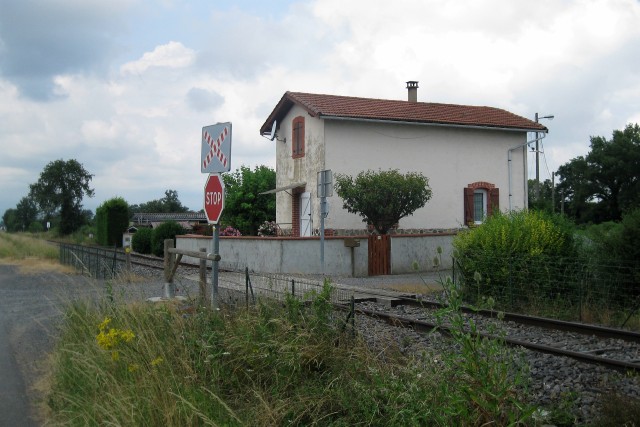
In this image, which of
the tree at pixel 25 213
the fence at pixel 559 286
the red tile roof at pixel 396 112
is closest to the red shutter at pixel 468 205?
the red tile roof at pixel 396 112

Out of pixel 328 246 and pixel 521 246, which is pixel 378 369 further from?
pixel 328 246

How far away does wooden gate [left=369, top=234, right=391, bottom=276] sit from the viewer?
837 inches

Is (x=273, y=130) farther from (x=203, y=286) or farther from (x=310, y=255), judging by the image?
(x=203, y=286)

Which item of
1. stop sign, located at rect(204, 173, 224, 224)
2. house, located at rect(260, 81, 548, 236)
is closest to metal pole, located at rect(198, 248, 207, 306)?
stop sign, located at rect(204, 173, 224, 224)

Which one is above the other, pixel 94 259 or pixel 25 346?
pixel 94 259

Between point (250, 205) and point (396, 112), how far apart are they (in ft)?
32.6

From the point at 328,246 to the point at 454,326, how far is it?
1668 centimetres

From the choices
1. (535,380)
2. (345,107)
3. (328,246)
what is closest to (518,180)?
(345,107)

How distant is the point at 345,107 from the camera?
27.8 m

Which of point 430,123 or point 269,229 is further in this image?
point 269,229

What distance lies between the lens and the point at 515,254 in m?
13.7

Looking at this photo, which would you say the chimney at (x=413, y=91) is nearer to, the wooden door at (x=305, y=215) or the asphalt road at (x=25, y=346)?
the wooden door at (x=305, y=215)

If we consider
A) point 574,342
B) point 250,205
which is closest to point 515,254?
point 574,342

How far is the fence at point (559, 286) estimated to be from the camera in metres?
11.4
